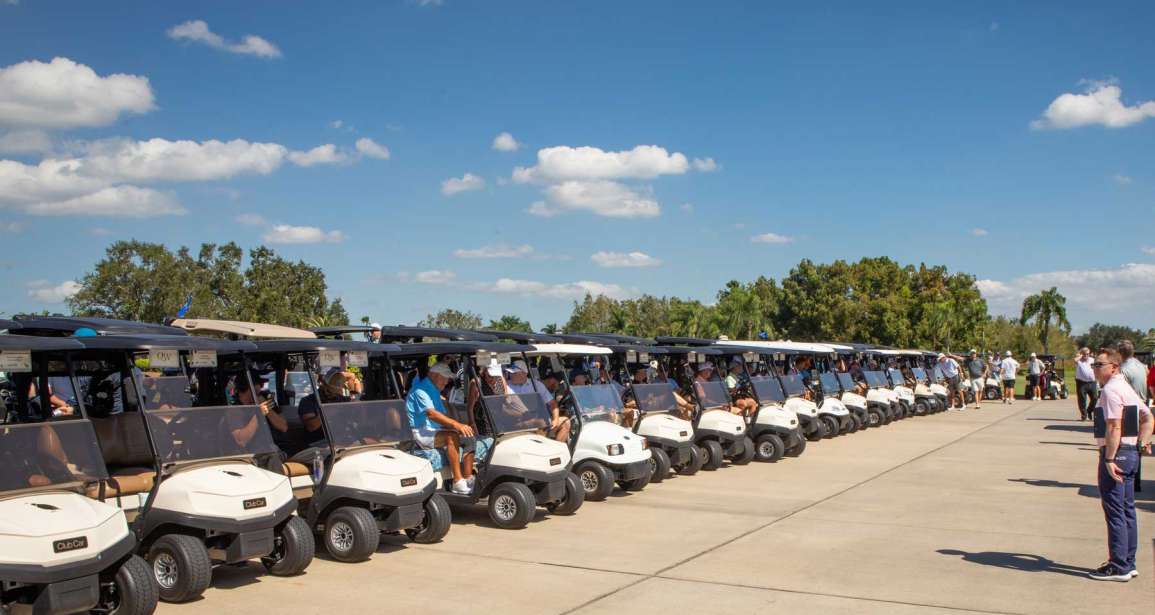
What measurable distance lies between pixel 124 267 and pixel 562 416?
4025 cm

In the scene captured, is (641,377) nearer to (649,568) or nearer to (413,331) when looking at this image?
(413,331)

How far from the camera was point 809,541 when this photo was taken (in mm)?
8555

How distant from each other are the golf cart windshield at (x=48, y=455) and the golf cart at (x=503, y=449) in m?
3.07

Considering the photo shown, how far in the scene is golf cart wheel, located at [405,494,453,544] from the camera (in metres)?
8.25

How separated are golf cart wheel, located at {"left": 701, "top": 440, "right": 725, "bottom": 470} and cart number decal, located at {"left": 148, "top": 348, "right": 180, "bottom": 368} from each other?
794 centimetres

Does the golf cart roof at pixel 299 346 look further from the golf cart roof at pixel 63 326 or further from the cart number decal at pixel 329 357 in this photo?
the golf cart roof at pixel 63 326

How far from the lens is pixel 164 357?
21.3ft

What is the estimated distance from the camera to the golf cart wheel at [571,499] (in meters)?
9.61

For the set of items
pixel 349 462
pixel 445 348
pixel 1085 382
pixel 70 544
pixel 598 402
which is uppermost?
pixel 445 348

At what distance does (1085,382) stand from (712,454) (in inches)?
423

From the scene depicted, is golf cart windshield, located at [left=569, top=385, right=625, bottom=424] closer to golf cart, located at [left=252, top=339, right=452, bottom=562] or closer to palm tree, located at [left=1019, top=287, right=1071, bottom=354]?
golf cart, located at [left=252, top=339, right=452, bottom=562]

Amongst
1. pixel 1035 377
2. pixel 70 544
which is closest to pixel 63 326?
pixel 70 544

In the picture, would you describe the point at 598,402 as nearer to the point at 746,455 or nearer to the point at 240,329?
the point at 746,455

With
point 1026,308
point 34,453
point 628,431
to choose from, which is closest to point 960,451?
point 628,431
